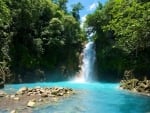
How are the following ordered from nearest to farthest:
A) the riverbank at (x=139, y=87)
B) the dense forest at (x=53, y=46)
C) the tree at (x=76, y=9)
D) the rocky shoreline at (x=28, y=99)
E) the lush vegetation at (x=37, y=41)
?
the rocky shoreline at (x=28, y=99) < the riverbank at (x=139, y=87) < the dense forest at (x=53, y=46) < the lush vegetation at (x=37, y=41) < the tree at (x=76, y=9)

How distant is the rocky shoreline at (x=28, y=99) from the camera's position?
59.5ft

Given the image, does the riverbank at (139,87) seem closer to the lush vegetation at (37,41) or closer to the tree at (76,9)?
the lush vegetation at (37,41)

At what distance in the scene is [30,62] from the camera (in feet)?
150

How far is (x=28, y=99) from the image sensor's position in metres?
22.1

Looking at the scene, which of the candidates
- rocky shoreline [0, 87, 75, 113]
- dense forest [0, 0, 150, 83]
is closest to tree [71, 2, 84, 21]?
dense forest [0, 0, 150, 83]

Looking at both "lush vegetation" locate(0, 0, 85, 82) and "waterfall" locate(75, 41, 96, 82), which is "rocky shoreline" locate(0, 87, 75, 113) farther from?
"waterfall" locate(75, 41, 96, 82)

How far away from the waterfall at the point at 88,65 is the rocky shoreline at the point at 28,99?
86.9 feet

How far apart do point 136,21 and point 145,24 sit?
924mm

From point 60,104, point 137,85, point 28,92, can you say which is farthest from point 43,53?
point 60,104

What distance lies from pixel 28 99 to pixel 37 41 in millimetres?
25737

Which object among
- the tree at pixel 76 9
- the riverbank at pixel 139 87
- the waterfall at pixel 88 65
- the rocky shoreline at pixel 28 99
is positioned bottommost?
the rocky shoreline at pixel 28 99

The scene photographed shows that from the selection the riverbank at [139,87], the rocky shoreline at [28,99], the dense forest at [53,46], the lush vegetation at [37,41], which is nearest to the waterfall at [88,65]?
the dense forest at [53,46]

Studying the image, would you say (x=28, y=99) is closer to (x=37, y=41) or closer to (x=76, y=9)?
(x=37, y=41)

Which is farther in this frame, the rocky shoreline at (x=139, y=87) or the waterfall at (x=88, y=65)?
the waterfall at (x=88, y=65)
